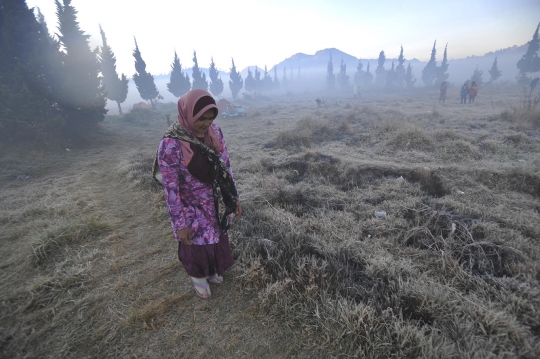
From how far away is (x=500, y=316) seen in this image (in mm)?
1629

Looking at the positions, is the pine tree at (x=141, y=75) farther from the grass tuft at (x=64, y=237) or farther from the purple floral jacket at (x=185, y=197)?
the purple floral jacket at (x=185, y=197)

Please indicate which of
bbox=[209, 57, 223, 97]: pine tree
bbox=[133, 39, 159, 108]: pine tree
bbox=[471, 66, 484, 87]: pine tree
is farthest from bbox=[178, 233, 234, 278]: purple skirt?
bbox=[209, 57, 223, 97]: pine tree

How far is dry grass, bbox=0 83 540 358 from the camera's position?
1686 millimetres

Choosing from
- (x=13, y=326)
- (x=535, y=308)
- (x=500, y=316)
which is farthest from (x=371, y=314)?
(x=13, y=326)

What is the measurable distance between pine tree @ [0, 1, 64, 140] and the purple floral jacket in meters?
11.7

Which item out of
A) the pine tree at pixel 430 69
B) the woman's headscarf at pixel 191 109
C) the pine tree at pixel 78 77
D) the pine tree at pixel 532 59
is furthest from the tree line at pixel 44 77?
the pine tree at pixel 430 69

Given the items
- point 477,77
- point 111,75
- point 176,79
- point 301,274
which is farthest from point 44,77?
point 477,77

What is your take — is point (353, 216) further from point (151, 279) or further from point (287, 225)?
→ point (151, 279)

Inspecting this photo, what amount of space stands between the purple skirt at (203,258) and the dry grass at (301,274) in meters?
0.28

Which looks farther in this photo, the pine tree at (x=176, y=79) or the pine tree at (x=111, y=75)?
the pine tree at (x=176, y=79)

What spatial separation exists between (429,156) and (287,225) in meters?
5.16

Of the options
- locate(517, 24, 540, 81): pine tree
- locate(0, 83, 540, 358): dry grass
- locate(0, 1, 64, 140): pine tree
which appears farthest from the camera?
locate(517, 24, 540, 81): pine tree

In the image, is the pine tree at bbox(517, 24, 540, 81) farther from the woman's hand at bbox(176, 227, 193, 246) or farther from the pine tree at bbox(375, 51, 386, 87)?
the woman's hand at bbox(176, 227, 193, 246)

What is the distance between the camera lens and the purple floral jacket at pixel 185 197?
177cm
